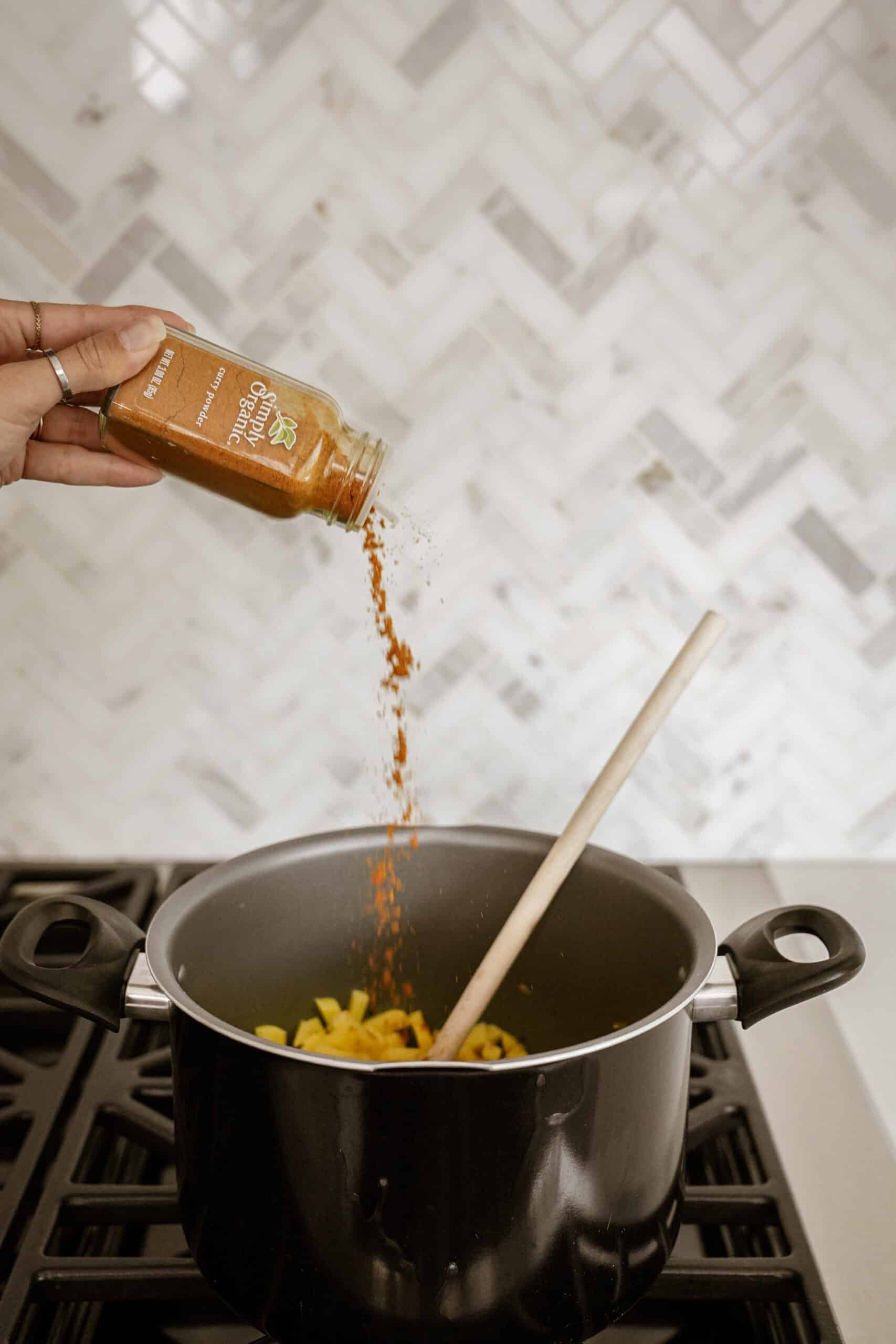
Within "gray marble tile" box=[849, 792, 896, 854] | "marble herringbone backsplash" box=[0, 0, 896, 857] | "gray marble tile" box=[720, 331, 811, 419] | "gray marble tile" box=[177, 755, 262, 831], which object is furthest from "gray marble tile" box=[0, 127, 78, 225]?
"gray marble tile" box=[849, 792, 896, 854]

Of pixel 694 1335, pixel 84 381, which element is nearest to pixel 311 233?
pixel 84 381

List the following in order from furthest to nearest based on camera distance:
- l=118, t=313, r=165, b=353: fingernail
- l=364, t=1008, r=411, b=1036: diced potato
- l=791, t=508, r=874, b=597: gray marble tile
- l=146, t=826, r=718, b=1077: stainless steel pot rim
Answer: l=791, t=508, r=874, b=597: gray marble tile
l=364, t=1008, r=411, b=1036: diced potato
l=118, t=313, r=165, b=353: fingernail
l=146, t=826, r=718, b=1077: stainless steel pot rim

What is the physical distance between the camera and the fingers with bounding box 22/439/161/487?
2.99 feet

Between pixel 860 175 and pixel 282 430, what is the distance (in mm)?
649

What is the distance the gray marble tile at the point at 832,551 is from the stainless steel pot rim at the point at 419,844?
0.50 m

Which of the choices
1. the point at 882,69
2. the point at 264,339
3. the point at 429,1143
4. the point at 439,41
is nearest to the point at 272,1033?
the point at 429,1143

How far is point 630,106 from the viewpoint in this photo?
1.02 m

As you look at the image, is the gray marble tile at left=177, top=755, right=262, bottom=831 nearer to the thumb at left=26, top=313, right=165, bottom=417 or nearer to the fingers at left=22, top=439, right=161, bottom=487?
the fingers at left=22, top=439, right=161, bottom=487

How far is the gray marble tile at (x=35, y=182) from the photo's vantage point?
3.36ft

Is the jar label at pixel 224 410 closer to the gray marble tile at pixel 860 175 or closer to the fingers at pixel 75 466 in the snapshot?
the fingers at pixel 75 466

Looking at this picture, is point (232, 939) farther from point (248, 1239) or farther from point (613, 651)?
point (613, 651)

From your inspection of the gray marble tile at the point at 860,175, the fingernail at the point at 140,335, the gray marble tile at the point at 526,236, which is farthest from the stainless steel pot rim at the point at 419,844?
the gray marble tile at the point at 860,175

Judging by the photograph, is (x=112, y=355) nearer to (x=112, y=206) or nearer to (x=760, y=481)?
(x=112, y=206)

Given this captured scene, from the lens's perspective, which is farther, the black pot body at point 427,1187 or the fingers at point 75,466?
the fingers at point 75,466
